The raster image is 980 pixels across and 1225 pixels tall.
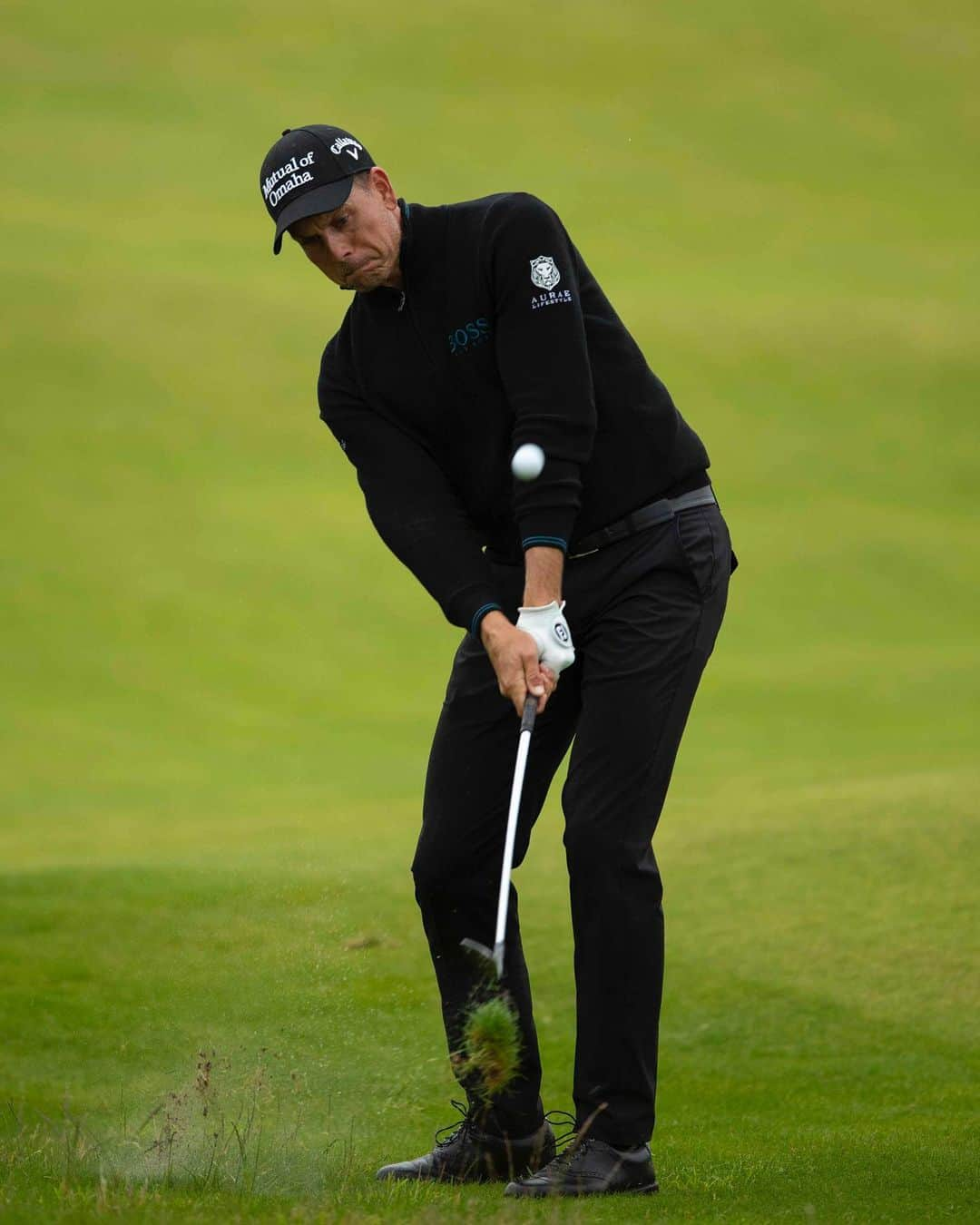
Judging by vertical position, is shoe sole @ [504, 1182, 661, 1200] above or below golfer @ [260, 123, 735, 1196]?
below

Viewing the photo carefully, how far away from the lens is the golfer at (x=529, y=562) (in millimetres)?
4074

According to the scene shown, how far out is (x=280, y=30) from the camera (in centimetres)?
2662

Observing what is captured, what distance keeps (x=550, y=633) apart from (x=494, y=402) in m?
0.66

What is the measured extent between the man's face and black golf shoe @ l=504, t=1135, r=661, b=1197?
2.13 meters

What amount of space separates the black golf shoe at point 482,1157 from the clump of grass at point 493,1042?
61 centimetres

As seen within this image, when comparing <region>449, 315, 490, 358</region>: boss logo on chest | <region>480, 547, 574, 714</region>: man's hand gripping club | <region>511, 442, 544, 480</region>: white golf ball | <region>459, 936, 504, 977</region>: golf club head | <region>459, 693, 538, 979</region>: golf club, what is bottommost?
<region>459, 936, 504, 977</region>: golf club head

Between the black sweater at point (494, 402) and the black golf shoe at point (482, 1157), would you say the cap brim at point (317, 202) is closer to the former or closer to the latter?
Answer: the black sweater at point (494, 402)

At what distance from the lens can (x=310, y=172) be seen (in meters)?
4.20

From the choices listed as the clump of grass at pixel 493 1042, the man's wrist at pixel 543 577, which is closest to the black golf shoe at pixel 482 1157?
the clump of grass at pixel 493 1042

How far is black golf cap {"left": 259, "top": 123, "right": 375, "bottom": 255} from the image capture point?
4188 millimetres

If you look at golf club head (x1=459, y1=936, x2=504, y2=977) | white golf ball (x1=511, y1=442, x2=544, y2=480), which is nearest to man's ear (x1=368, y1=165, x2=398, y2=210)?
white golf ball (x1=511, y1=442, x2=544, y2=480)

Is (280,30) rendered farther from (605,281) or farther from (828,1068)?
(828,1068)

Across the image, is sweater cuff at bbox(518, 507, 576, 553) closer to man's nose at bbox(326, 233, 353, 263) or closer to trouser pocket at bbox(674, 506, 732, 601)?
trouser pocket at bbox(674, 506, 732, 601)

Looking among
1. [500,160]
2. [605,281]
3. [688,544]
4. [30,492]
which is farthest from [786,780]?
[500,160]
